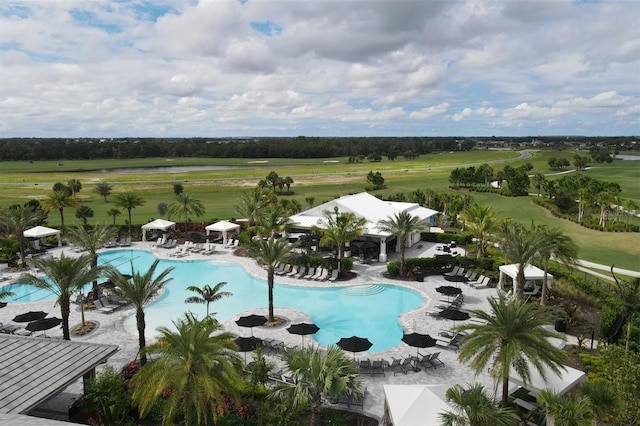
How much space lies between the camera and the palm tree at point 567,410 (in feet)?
37.8

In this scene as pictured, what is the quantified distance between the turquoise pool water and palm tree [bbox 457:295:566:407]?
797cm

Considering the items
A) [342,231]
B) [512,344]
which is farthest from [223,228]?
[512,344]

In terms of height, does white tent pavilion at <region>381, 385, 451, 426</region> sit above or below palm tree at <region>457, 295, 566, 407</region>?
below

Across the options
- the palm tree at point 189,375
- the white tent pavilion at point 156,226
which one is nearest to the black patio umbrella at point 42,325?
the palm tree at point 189,375

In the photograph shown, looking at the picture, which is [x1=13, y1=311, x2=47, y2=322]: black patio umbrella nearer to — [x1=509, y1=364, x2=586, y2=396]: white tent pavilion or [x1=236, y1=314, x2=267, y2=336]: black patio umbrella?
[x1=236, y1=314, x2=267, y2=336]: black patio umbrella

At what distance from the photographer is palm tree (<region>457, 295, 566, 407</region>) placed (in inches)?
516

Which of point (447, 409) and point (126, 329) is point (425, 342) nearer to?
point (447, 409)

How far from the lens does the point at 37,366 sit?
13484 millimetres

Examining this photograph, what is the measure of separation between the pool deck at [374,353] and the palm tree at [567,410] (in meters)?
4.50

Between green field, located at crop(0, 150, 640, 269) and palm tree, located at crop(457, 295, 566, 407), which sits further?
green field, located at crop(0, 150, 640, 269)

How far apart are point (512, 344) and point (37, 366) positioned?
14925 millimetres

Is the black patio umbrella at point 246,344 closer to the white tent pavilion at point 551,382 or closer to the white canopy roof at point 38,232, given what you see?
the white tent pavilion at point 551,382

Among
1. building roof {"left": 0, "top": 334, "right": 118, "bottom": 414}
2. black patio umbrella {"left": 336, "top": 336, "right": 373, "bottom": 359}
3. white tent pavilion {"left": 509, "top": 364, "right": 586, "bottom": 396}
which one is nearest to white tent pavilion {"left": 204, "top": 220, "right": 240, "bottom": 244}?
black patio umbrella {"left": 336, "top": 336, "right": 373, "bottom": 359}

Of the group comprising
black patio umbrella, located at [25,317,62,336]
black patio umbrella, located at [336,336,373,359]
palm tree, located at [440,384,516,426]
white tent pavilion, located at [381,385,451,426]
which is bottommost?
black patio umbrella, located at [25,317,62,336]
